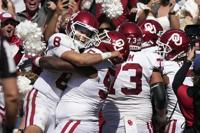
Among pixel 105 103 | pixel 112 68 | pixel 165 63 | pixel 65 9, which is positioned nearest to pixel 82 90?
pixel 112 68

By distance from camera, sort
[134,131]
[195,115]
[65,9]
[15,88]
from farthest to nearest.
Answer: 1. [65,9]
2. [134,131]
3. [195,115]
4. [15,88]

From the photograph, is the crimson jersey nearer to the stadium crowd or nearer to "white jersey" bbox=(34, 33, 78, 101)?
the stadium crowd

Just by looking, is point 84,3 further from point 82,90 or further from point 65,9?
point 82,90

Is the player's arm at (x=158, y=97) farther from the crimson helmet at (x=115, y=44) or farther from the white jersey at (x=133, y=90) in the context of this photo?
the crimson helmet at (x=115, y=44)

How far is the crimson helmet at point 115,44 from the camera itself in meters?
7.27

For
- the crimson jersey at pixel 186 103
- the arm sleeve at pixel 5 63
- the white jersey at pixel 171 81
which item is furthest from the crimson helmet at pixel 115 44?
the arm sleeve at pixel 5 63

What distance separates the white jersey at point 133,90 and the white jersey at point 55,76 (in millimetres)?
838

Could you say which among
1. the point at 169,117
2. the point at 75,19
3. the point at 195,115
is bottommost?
the point at 169,117

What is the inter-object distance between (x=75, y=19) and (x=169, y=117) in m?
1.94

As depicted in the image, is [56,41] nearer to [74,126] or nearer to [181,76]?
[74,126]

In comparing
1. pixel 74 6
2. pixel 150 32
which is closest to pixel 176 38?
pixel 150 32

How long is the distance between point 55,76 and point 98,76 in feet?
1.47

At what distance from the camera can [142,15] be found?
10.6 m

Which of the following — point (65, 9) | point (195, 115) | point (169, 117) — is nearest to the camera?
point (195, 115)
